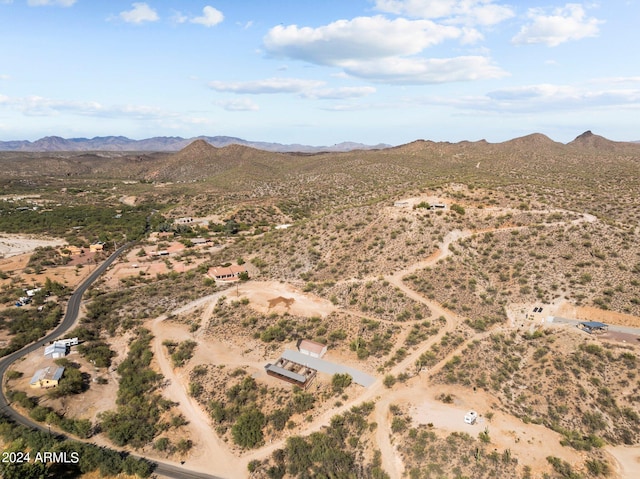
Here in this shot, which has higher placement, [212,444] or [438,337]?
[438,337]

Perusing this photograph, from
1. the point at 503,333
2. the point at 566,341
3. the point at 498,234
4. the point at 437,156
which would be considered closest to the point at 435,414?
the point at 503,333

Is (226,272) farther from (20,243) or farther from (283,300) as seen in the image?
(20,243)

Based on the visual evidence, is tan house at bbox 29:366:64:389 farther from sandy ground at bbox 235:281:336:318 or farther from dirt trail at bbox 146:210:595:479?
sandy ground at bbox 235:281:336:318

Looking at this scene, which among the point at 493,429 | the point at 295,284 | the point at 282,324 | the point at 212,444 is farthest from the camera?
the point at 295,284

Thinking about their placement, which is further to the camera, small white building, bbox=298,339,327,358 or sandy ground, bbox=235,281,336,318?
sandy ground, bbox=235,281,336,318

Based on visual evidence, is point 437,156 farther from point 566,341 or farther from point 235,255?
point 566,341

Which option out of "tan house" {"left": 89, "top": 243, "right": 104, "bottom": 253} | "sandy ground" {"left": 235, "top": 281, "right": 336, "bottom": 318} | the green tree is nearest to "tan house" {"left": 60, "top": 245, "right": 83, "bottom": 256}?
"tan house" {"left": 89, "top": 243, "right": 104, "bottom": 253}
